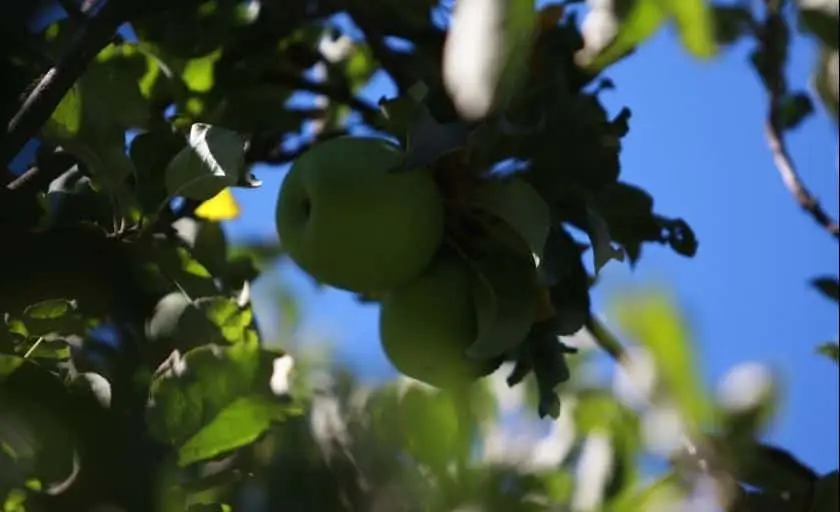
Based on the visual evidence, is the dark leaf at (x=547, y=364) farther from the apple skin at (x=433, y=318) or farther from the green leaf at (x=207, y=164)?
the green leaf at (x=207, y=164)

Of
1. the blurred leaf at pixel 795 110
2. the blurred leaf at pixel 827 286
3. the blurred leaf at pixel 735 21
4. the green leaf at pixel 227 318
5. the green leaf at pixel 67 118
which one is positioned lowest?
the blurred leaf at pixel 795 110

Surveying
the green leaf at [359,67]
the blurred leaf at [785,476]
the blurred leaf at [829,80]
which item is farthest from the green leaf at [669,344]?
the green leaf at [359,67]

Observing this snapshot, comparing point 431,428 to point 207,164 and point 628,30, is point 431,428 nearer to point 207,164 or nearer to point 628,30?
point 207,164

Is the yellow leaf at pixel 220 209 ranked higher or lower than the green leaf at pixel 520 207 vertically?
lower

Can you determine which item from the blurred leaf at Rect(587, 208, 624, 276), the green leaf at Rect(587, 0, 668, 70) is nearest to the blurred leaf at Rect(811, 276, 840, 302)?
the green leaf at Rect(587, 0, 668, 70)

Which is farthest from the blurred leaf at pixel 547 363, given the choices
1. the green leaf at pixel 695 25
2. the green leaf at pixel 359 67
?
the green leaf at pixel 359 67

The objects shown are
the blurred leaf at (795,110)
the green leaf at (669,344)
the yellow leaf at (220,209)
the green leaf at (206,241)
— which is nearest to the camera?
the green leaf at (669,344)

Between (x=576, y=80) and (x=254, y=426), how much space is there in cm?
64

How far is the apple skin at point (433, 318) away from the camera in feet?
3.49

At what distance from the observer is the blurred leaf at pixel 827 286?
139 centimetres

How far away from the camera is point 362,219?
3.44 feet

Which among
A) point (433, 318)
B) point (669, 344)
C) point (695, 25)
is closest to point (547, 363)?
point (433, 318)

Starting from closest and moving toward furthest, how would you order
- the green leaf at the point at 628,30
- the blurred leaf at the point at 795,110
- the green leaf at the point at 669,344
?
the green leaf at the point at 669,344, the green leaf at the point at 628,30, the blurred leaf at the point at 795,110

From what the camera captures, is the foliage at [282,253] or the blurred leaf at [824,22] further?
the blurred leaf at [824,22]
